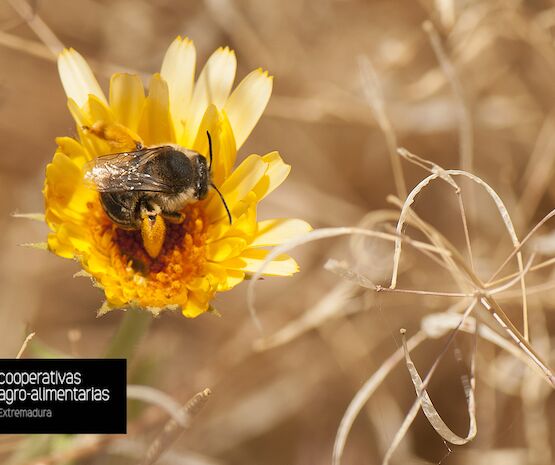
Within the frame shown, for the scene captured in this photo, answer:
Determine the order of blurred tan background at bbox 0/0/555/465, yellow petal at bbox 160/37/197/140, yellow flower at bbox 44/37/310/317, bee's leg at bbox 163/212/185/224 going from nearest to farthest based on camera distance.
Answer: yellow flower at bbox 44/37/310/317
bee's leg at bbox 163/212/185/224
yellow petal at bbox 160/37/197/140
blurred tan background at bbox 0/0/555/465

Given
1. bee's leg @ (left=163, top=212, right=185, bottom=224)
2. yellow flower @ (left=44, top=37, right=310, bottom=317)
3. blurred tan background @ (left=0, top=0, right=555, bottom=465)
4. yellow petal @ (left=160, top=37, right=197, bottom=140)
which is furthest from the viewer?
blurred tan background @ (left=0, top=0, right=555, bottom=465)

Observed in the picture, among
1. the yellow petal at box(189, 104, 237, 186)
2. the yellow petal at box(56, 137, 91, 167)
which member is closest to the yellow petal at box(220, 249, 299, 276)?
the yellow petal at box(189, 104, 237, 186)

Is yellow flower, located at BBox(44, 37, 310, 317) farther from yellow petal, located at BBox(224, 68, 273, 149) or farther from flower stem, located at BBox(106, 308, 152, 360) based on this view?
flower stem, located at BBox(106, 308, 152, 360)

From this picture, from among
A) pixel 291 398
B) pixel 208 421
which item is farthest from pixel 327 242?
pixel 208 421

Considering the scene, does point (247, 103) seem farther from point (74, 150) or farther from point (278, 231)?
point (74, 150)

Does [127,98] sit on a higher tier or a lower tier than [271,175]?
higher

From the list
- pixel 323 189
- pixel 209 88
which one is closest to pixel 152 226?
pixel 209 88
